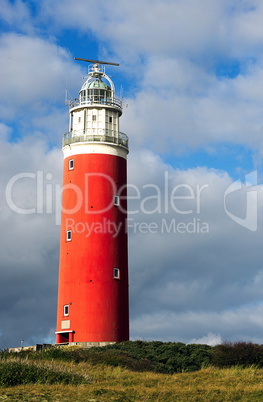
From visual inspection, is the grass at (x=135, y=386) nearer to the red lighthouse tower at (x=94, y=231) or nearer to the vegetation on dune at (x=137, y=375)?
the vegetation on dune at (x=137, y=375)

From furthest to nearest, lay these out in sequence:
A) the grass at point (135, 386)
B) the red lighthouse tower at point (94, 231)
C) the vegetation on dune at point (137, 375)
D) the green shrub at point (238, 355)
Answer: the red lighthouse tower at point (94, 231)
the green shrub at point (238, 355)
the vegetation on dune at point (137, 375)
the grass at point (135, 386)

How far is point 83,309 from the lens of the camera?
132 feet

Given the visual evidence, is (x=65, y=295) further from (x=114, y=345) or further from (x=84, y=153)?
(x=84, y=153)

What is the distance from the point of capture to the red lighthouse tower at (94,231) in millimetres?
40312

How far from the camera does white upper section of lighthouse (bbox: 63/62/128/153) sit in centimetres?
4325

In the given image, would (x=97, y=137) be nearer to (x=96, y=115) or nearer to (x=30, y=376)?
(x=96, y=115)

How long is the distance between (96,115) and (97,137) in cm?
216

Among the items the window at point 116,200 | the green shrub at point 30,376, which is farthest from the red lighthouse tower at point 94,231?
the green shrub at point 30,376

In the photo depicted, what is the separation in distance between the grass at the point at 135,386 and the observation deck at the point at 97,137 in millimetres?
18434

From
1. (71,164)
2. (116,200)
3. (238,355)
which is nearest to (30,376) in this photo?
(238,355)

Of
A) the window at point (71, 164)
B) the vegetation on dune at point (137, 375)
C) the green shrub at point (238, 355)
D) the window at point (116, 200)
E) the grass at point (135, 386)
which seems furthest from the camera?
the window at point (71, 164)

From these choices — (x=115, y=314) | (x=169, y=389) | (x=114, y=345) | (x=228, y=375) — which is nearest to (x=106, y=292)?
(x=115, y=314)

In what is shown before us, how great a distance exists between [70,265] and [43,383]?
61.7ft

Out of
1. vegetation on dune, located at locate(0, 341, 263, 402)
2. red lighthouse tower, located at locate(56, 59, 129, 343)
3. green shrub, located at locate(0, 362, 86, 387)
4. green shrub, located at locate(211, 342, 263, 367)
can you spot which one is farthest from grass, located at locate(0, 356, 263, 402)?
red lighthouse tower, located at locate(56, 59, 129, 343)
